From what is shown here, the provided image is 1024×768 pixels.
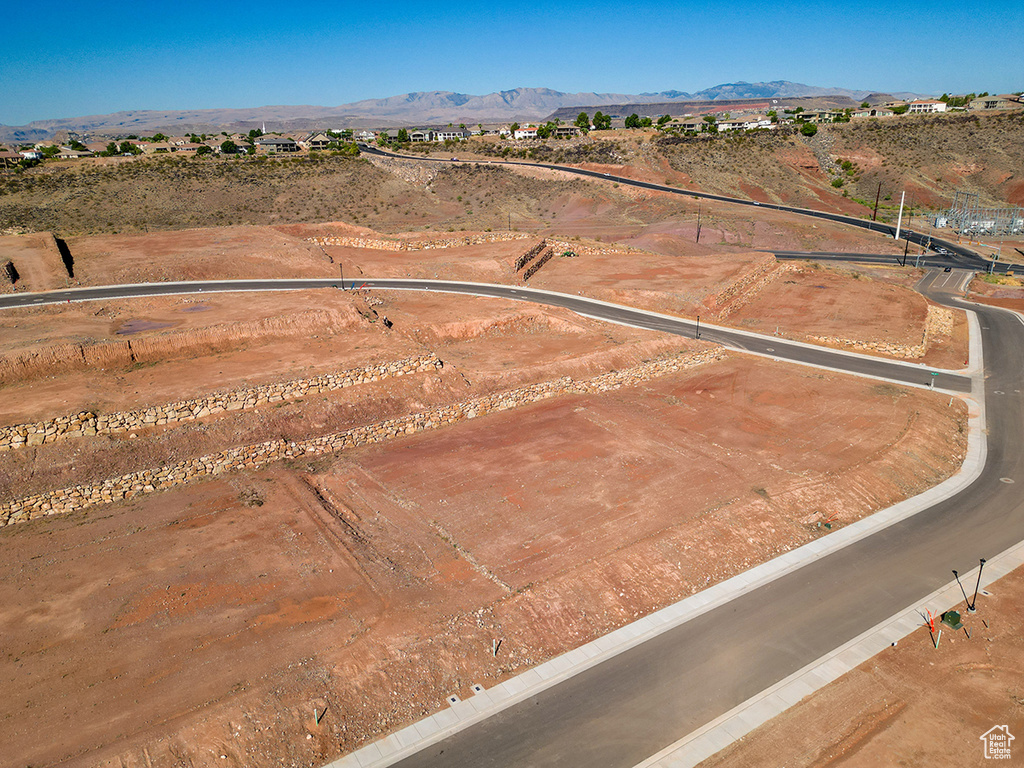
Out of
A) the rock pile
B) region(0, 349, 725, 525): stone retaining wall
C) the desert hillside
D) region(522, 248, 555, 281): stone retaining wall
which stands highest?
the desert hillside

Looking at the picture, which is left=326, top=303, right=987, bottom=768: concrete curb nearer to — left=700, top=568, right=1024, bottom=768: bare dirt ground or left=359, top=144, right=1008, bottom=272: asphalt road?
left=700, top=568, right=1024, bottom=768: bare dirt ground

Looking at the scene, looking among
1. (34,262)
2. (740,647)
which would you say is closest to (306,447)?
(740,647)

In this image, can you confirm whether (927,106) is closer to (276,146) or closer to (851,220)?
(851,220)

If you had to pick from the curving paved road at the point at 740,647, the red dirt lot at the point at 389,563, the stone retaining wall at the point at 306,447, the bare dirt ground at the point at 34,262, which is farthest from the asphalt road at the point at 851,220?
the bare dirt ground at the point at 34,262

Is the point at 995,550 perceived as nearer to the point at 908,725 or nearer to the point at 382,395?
the point at 908,725

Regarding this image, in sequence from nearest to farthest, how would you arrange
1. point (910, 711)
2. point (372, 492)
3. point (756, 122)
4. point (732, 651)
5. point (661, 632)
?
point (910, 711)
point (732, 651)
point (661, 632)
point (372, 492)
point (756, 122)

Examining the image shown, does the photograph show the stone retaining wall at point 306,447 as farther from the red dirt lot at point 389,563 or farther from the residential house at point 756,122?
the residential house at point 756,122

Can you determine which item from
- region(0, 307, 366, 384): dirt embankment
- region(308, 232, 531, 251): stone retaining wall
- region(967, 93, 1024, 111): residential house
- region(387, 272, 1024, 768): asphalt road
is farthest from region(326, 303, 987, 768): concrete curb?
region(967, 93, 1024, 111): residential house
